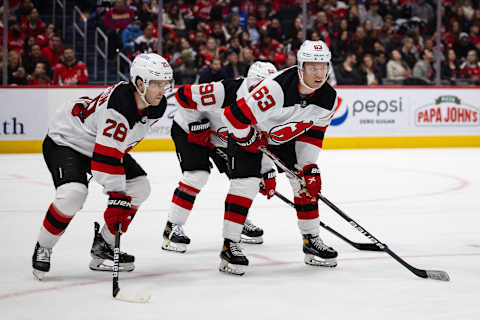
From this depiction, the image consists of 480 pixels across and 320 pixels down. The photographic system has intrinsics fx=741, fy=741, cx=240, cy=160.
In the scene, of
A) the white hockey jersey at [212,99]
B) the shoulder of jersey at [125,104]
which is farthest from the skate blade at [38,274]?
the white hockey jersey at [212,99]

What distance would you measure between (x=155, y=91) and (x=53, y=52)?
21.7 ft

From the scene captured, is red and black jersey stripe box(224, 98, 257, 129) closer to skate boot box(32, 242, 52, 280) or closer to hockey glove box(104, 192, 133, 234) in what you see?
hockey glove box(104, 192, 133, 234)

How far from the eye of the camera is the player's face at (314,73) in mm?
3576

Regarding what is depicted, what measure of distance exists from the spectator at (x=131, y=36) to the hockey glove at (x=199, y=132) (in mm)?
5652

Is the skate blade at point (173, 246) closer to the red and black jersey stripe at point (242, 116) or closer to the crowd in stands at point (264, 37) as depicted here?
the red and black jersey stripe at point (242, 116)

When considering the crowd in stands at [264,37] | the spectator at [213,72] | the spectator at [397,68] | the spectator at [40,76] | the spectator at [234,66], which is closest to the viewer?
the spectator at [40,76]

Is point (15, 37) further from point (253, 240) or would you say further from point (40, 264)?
point (40, 264)

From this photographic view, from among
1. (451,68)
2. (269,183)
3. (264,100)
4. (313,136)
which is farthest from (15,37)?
(264,100)

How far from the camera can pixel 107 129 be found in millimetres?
3293

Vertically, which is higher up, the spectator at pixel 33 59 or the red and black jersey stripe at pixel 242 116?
the red and black jersey stripe at pixel 242 116

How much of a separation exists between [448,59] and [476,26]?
101 cm

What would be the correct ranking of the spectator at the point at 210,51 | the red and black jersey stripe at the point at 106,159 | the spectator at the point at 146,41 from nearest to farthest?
the red and black jersey stripe at the point at 106,159
the spectator at the point at 146,41
the spectator at the point at 210,51

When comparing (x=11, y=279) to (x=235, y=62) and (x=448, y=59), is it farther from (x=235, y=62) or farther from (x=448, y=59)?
(x=448, y=59)

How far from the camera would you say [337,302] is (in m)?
3.07
